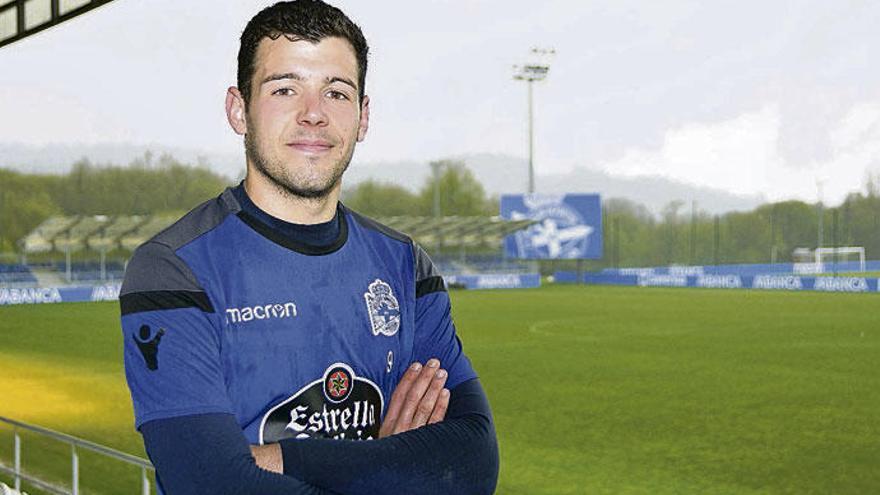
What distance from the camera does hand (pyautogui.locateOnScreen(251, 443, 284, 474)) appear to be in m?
1.56

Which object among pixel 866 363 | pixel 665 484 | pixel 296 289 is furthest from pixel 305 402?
pixel 866 363

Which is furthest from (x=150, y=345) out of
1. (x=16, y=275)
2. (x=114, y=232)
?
(x=16, y=275)

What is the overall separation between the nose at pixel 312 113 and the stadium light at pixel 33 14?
5.99 meters

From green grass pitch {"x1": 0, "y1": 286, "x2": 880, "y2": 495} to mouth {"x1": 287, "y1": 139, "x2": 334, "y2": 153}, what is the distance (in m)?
6.97

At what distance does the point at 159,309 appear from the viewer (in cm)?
155

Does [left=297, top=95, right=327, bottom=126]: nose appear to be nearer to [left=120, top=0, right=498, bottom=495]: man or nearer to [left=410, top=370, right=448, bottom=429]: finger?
[left=120, top=0, right=498, bottom=495]: man

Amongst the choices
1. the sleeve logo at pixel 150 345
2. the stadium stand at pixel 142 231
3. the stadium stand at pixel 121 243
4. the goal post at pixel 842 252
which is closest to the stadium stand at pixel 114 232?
the stadium stand at pixel 121 243

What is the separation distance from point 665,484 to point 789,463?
154 cm

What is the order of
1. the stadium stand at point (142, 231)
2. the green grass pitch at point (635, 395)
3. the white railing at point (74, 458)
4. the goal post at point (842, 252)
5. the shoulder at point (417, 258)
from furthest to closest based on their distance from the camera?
the goal post at point (842, 252) < the stadium stand at point (142, 231) < the green grass pitch at point (635, 395) < the white railing at point (74, 458) < the shoulder at point (417, 258)

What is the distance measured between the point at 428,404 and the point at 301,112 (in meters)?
0.53

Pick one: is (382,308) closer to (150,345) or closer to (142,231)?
(150,345)

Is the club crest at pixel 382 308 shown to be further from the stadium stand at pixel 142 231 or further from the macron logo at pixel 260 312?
the stadium stand at pixel 142 231

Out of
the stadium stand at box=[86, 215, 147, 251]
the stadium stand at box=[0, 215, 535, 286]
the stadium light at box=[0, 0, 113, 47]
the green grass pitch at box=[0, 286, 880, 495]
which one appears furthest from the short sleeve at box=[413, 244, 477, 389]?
the stadium stand at box=[86, 215, 147, 251]

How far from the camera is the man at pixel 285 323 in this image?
5.04 feet
